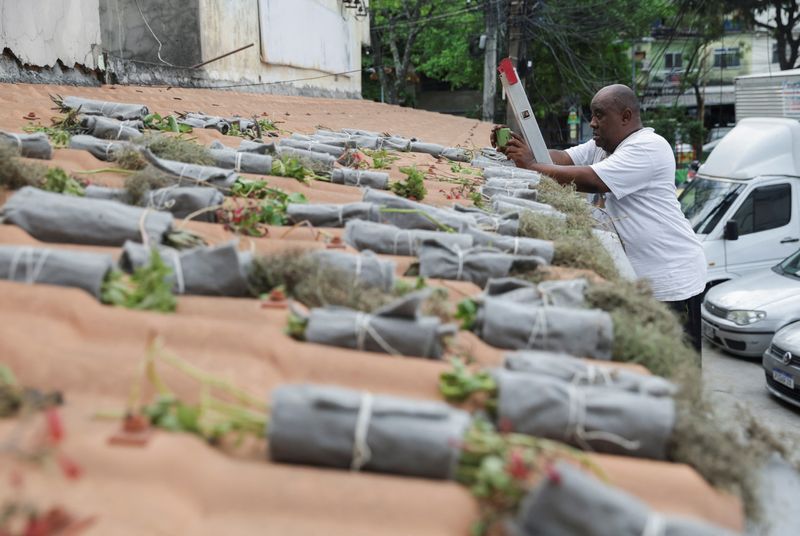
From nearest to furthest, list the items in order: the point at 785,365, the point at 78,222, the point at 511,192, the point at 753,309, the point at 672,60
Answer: the point at 78,222, the point at 511,192, the point at 785,365, the point at 753,309, the point at 672,60

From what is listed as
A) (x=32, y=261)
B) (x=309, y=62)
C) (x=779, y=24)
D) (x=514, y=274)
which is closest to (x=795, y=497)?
(x=514, y=274)

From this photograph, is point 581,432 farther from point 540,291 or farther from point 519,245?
point 519,245

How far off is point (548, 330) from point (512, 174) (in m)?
3.49

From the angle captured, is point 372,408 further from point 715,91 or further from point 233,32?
point 715,91

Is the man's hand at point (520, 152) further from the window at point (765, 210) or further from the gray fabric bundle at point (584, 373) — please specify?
the window at point (765, 210)

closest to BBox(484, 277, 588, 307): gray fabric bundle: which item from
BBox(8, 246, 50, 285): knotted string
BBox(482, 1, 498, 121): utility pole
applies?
BBox(8, 246, 50, 285): knotted string

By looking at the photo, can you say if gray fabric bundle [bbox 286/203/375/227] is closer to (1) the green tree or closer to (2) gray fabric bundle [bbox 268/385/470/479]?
(2) gray fabric bundle [bbox 268/385/470/479]

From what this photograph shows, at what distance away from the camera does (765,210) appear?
13172 mm

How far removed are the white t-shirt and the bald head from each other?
23cm

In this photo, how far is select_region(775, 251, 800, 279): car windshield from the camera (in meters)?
11.2

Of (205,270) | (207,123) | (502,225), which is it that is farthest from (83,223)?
(207,123)

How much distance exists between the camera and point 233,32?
1085 cm

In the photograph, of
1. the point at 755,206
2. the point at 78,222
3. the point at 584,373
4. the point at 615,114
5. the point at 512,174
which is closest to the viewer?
the point at 584,373

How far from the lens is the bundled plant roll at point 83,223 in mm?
2609
